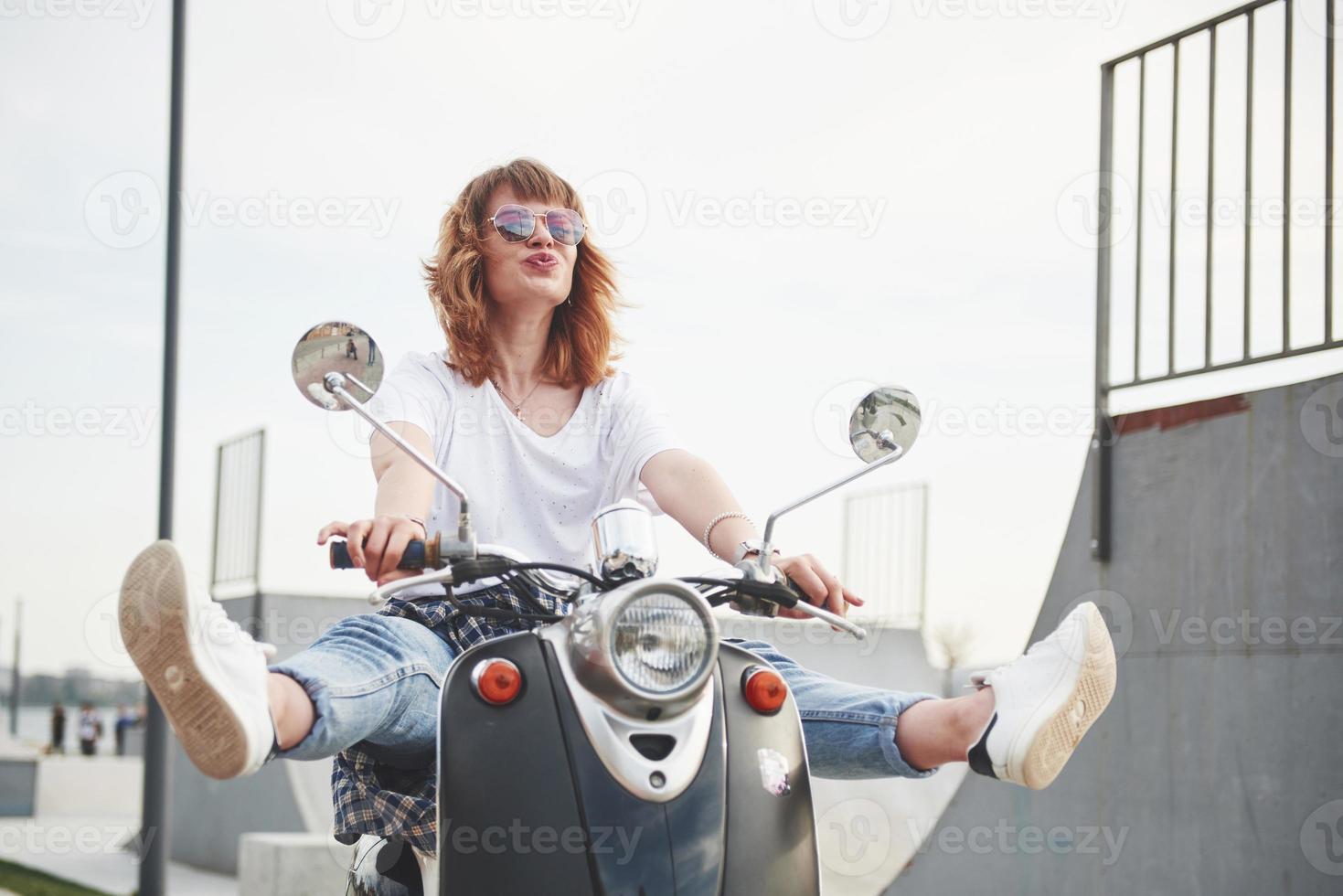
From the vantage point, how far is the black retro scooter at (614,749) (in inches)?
64.1

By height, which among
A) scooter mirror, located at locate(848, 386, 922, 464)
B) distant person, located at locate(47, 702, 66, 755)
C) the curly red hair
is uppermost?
the curly red hair

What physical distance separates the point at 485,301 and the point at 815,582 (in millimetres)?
1151

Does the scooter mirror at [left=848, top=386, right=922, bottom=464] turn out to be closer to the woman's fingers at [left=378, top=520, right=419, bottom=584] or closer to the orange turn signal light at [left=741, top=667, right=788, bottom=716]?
the orange turn signal light at [left=741, top=667, right=788, bottom=716]

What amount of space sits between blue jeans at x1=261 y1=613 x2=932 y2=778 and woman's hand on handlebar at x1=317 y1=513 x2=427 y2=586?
0.15 metres

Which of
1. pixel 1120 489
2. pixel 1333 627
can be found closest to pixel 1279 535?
pixel 1333 627

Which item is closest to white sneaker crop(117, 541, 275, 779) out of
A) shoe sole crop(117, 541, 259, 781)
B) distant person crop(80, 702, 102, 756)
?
shoe sole crop(117, 541, 259, 781)

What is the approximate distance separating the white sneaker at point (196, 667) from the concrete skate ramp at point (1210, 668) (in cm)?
322

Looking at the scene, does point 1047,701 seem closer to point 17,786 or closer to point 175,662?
point 175,662

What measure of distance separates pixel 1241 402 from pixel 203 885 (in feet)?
25.9

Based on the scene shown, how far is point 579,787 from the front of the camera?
165 centimetres

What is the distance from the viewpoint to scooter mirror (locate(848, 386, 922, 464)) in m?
2.12

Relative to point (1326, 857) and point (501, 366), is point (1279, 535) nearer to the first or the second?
point (1326, 857)

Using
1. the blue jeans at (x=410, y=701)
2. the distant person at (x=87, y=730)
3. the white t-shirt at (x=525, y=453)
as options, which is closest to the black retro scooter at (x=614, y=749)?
the blue jeans at (x=410, y=701)

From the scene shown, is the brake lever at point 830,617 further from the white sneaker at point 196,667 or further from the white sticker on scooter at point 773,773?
the white sneaker at point 196,667
